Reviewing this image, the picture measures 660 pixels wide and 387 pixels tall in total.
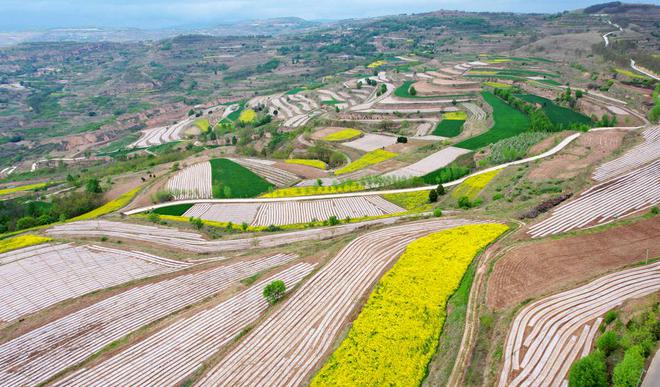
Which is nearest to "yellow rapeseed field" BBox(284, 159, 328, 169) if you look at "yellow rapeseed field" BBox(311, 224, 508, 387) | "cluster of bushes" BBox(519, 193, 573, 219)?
"yellow rapeseed field" BBox(311, 224, 508, 387)

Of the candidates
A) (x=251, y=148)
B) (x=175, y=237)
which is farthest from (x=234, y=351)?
(x=251, y=148)

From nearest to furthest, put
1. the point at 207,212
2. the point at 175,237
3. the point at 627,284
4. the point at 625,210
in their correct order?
the point at 627,284 < the point at 625,210 < the point at 175,237 < the point at 207,212

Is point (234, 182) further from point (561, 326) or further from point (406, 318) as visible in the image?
point (561, 326)

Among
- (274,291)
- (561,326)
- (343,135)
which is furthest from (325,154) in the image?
(561,326)

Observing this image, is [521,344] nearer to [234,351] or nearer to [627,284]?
[627,284]

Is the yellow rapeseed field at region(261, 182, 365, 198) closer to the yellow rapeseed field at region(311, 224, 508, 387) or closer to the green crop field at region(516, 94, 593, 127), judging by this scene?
the yellow rapeseed field at region(311, 224, 508, 387)

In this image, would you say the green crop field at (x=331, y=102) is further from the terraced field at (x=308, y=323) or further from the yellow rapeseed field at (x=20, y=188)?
the terraced field at (x=308, y=323)

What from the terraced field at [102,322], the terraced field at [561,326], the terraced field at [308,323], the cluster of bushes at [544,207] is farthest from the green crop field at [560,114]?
the terraced field at [102,322]
